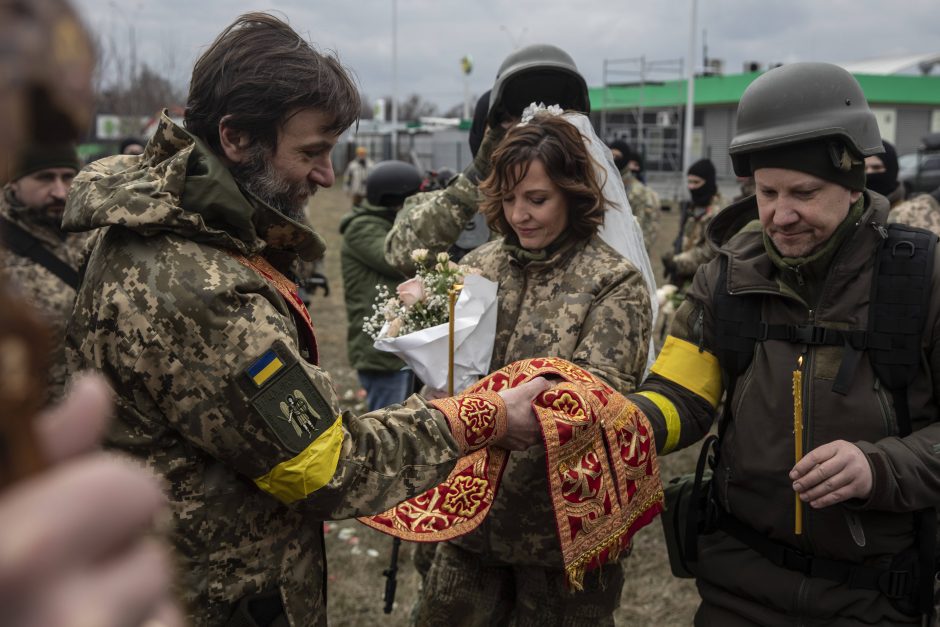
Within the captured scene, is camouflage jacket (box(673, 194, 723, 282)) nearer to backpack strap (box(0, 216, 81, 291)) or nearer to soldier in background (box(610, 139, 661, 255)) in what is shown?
soldier in background (box(610, 139, 661, 255))

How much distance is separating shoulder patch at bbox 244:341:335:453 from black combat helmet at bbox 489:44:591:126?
2.26 meters

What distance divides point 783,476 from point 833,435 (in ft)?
0.67

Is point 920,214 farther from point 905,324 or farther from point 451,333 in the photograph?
point 451,333

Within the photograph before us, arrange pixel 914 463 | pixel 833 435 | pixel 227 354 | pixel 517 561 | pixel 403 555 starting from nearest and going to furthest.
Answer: pixel 227 354 → pixel 914 463 → pixel 833 435 → pixel 517 561 → pixel 403 555

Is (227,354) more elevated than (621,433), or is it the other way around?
(227,354)

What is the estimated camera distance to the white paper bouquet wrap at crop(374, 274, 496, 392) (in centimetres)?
315

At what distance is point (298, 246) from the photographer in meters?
2.47

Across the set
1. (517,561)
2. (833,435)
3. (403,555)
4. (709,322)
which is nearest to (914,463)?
(833,435)

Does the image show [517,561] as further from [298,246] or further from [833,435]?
[298,246]

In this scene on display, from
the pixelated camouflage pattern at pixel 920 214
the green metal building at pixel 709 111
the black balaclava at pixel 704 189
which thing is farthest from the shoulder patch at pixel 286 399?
the green metal building at pixel 709 111

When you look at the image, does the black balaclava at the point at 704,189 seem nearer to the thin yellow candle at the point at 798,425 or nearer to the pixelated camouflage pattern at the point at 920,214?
the pixelated camouflage pattern at the point at 920,214

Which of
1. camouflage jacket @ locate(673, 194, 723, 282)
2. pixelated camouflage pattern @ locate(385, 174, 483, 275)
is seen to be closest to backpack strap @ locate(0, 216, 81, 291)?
pixelated camouflage pattern @ locate(385, 174, 483, 275)

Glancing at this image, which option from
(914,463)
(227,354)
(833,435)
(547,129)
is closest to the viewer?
(227,354)

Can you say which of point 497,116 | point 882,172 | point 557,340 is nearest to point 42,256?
point 497,116
